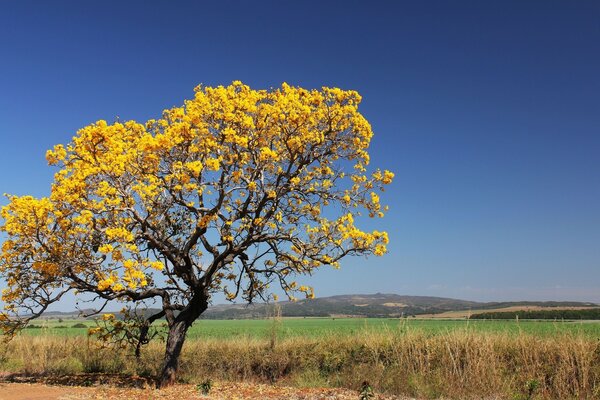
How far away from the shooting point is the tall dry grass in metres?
13.8

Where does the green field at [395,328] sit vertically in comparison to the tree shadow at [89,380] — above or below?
above

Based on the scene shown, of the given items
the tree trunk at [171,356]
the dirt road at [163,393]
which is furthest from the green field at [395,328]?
the dirt road at [163,393]

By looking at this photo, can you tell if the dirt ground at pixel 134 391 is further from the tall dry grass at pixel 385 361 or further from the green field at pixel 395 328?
the green field at pixel 395 328

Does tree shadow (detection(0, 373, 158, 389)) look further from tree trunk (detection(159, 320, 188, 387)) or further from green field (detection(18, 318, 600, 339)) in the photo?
green field (detection(18, 318, 600, 339))

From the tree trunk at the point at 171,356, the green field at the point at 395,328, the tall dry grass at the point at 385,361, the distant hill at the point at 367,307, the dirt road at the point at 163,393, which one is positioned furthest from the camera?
the distant hill at the point at 367,307

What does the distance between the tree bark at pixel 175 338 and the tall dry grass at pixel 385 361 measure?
2.23 meters

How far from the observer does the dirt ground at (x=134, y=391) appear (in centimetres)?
1289

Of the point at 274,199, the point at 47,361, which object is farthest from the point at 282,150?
the point at 47,361

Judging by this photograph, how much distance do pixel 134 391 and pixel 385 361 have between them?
8893mm

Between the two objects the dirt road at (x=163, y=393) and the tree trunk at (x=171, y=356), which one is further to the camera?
the tree trunk at (x=171, y=356)

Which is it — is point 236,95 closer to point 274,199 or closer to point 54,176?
point 274,199

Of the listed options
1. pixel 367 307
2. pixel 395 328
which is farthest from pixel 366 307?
pixel 395 328

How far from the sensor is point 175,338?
15.6 m

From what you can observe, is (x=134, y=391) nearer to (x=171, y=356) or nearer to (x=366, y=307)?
(x=171, y=356)
